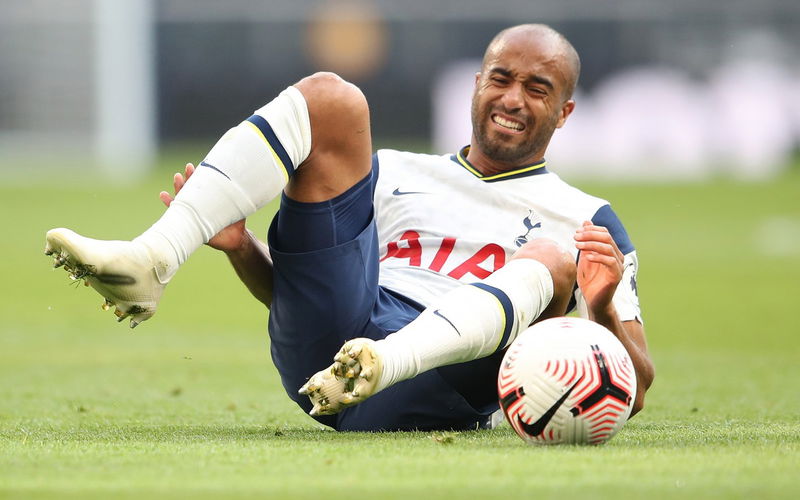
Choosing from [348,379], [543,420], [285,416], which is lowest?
[285,416]

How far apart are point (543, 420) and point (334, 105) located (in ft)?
3.67

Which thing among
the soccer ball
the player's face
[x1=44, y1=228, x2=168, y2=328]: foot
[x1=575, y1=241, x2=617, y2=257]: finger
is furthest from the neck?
[x1=44, y1=228, x2=168, y2=328]: foot

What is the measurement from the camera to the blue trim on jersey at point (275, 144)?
12.5ft

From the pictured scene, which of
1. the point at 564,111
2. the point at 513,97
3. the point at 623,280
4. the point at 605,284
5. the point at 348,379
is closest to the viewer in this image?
the point at 348,379

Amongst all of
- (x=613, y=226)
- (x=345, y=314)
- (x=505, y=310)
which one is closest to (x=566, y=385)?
(x=505, y=310)

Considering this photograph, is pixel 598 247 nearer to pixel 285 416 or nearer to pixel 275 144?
pixel 275 144

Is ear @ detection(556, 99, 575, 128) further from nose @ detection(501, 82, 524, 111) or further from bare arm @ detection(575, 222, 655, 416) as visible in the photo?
bare arm @ detection(575, 222, 655, 416)

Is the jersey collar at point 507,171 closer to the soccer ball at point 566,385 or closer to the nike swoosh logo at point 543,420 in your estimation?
the soccer ball at point 566,385

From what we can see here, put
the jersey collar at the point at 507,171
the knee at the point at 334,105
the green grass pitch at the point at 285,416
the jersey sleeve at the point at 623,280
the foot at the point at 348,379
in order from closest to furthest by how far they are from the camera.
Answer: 1. the green grass pitch at the point at 285,416
2. the foot at the point at 348,379
3. the knee at the point at 334,105
4. the jersey sleeve at the point at 623,280
5. the jersey collar at the point at 507,171

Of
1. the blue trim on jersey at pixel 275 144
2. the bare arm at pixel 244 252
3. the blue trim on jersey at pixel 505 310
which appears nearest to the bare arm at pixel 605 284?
the blue trim on jersey at pixel 505 310

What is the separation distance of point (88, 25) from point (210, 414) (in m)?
22.0

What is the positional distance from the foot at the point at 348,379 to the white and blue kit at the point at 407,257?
43 cm

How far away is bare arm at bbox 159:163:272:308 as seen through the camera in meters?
3.95

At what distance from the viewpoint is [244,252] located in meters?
4.09
